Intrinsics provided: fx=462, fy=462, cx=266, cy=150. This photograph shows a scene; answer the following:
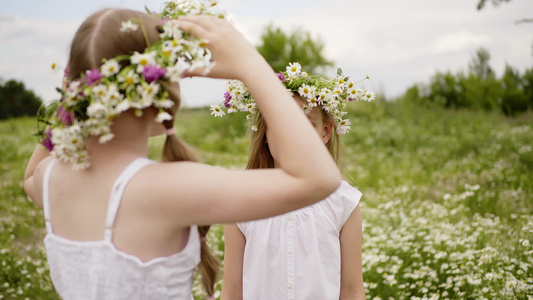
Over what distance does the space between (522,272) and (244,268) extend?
2163 mm

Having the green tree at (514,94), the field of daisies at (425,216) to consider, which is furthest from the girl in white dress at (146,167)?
the green tree at (514,94)

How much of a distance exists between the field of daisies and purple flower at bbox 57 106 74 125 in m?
0.46

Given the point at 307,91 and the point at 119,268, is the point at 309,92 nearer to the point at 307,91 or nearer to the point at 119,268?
the point at 307,91

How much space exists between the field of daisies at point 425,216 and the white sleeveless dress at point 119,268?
42 cm

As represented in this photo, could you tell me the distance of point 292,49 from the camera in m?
31.0

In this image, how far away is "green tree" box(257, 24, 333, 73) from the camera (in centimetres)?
3028

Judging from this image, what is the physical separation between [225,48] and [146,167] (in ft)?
1.25

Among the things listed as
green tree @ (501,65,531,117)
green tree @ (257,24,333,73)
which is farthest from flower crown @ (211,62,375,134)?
green tree @ (257,24,333,73)

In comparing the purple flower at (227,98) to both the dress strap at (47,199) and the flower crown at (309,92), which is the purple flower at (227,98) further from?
the dress strap at (47,199)

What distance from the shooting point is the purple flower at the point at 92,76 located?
3.79 ft

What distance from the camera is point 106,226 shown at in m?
1.21

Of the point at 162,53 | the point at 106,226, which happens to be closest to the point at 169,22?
the point at 162,53

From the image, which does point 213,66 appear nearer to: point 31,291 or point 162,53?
point 162,53

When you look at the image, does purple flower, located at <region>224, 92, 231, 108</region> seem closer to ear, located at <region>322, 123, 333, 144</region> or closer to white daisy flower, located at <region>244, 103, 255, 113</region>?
white daisy flower, located at <region>244, 103, 255, 113</region>
